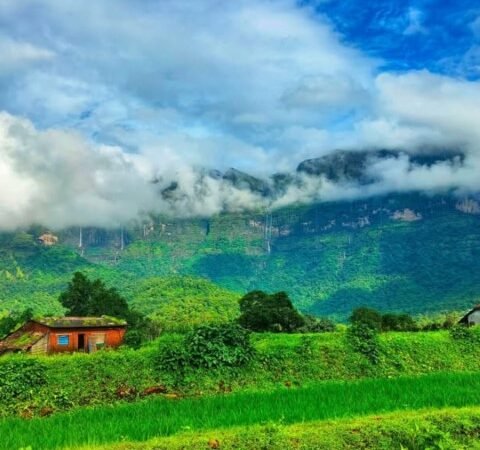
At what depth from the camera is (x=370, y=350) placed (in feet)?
51.6

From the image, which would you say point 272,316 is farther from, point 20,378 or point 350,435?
point 350,435

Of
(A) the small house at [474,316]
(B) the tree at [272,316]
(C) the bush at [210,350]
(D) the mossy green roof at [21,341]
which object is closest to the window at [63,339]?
(D) the mossy green roof at [21,341]

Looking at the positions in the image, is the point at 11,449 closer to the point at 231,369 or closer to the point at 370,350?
the point at 231,369

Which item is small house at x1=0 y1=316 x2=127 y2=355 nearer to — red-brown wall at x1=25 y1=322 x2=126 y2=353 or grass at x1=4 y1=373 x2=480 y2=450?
red-brown wall at x1=25 y1=322 x2=126 y2=353

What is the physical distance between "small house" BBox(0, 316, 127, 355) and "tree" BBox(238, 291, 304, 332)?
1681cm

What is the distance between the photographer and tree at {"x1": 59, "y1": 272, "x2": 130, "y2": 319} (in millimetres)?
69000

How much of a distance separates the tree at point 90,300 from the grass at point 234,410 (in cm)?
5953

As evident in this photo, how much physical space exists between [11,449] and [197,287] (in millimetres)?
137255

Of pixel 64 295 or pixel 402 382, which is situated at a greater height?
pixel 64 295

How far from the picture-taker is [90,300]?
7012 centimetres

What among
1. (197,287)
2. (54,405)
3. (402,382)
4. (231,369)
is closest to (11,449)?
(54,405)

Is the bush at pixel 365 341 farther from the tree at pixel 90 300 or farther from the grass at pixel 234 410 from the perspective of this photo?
the tree at pixel 90 300

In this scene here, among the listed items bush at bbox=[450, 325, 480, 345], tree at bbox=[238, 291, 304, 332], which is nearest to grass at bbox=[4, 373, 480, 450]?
bush at bbox=[450, 325, 480, 345]

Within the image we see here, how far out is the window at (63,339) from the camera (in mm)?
47094
